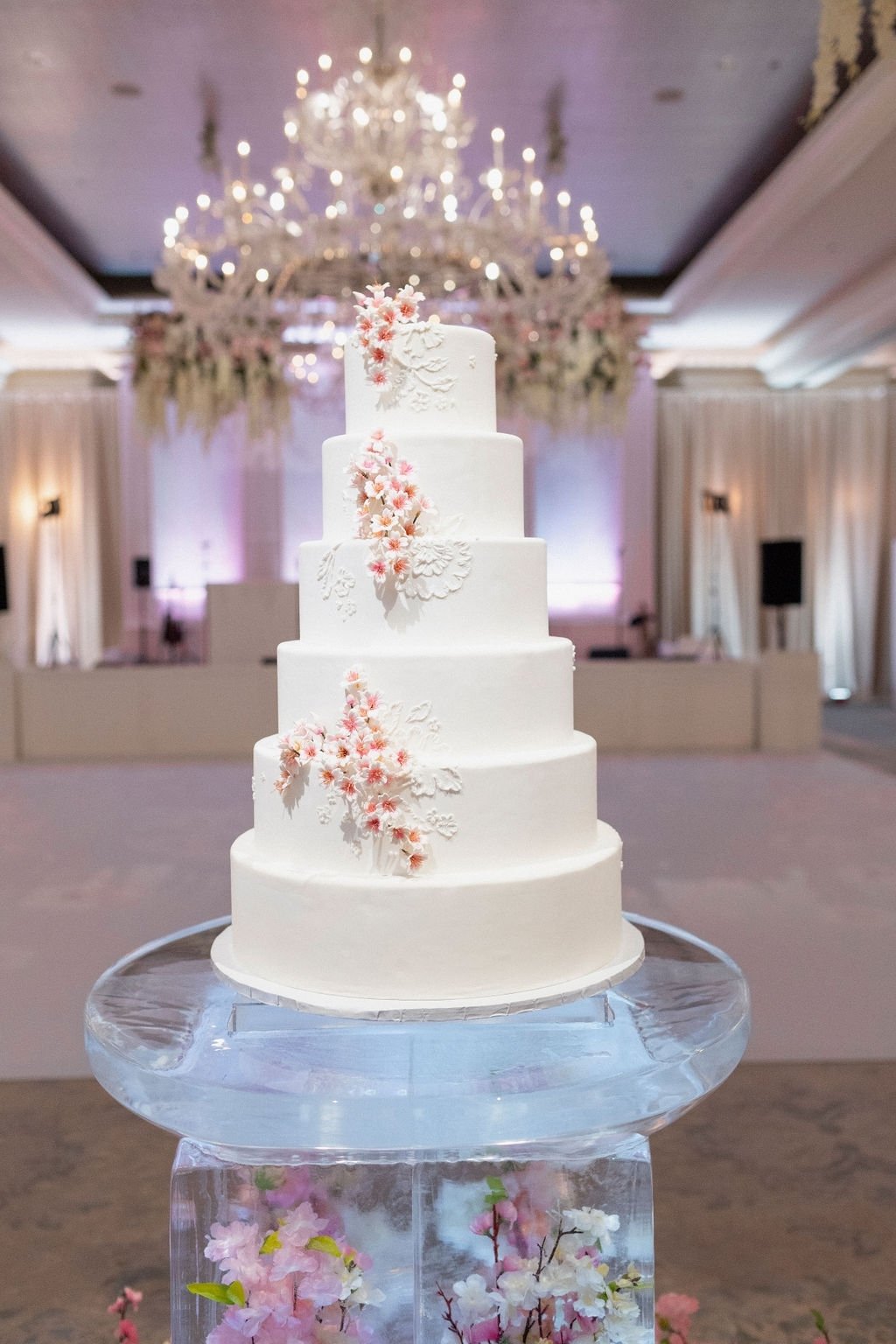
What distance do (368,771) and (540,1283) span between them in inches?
29.7

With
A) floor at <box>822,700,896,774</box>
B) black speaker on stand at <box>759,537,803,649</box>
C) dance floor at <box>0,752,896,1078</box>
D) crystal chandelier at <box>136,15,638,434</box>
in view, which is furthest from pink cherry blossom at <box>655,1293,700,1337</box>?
black speaker on stand at <box>759,537,803,649</box>

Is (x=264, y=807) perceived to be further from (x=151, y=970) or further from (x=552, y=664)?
(x=552, y=664)

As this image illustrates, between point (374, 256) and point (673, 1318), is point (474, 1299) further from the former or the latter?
point (374, 256)

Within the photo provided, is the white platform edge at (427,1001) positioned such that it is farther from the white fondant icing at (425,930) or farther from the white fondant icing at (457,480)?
the white fondant icing at (457,480)

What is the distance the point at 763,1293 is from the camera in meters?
2.39

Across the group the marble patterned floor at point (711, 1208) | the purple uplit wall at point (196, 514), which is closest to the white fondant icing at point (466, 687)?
the marble patterned floor at point (711, 1208)

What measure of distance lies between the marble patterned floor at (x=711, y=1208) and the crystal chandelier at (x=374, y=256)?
3.89m

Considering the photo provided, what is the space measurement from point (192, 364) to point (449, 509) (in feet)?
21.1

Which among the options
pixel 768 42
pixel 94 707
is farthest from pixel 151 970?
pixel 94 707

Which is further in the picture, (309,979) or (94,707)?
(94,707)

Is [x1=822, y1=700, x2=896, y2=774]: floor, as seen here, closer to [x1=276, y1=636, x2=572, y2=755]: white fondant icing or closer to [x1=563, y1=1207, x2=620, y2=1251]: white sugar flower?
[x1=276, y1=636, x2=572, y2=755]: white fondant icing

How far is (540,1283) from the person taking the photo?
1.66 meters

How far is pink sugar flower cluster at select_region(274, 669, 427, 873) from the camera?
6.18ft

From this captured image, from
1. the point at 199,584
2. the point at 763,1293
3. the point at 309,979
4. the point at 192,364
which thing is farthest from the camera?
the point at 199,584
